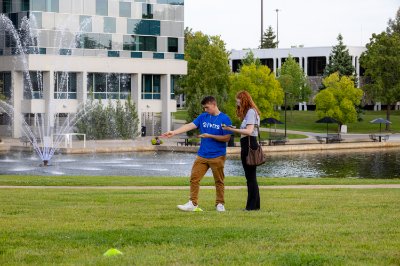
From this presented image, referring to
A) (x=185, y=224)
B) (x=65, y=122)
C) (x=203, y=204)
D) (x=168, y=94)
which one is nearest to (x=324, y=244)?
(x=185, y=224)

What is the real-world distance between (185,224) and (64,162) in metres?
34.4

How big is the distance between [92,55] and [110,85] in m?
3.23

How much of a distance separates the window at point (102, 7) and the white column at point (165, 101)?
7.27 metres

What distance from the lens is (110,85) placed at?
7056 cm

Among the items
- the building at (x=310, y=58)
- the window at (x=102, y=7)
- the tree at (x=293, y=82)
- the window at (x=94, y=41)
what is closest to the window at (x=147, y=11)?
the window at (x=102, y=7)

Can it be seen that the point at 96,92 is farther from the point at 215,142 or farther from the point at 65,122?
the point at 215,142

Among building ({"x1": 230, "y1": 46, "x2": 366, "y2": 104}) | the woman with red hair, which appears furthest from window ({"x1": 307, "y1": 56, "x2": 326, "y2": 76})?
the woman with red hair

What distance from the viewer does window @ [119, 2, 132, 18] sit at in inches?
2781

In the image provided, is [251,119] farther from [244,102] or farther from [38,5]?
[38,5]

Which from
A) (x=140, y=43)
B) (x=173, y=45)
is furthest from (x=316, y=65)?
(x=140, y=43)

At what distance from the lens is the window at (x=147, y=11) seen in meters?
71.8

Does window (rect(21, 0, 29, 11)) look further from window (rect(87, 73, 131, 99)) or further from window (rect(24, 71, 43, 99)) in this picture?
window (rect(87, 73, 131, 99))

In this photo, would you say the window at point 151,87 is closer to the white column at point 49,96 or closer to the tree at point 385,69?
the white column at point 49,96

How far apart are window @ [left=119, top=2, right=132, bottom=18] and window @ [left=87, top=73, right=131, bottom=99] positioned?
464 cm
